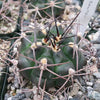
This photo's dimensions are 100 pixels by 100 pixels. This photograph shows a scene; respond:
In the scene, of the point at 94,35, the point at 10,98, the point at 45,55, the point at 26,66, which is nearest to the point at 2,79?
the point at 10,98

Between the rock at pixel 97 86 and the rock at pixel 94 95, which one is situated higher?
the rock at pixel 97 86

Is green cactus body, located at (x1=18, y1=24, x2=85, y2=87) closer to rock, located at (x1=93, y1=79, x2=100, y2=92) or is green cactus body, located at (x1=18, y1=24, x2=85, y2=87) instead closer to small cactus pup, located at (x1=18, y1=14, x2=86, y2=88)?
small cactus pup, located at (x1=18, y1=14, x2=86, y2=88)

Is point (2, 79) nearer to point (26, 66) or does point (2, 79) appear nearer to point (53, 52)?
point (26, 66)

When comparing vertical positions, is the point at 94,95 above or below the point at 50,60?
below

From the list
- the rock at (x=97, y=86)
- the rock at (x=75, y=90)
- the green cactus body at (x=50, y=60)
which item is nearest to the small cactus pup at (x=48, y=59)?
the green cactus body at (x=50, y=60)

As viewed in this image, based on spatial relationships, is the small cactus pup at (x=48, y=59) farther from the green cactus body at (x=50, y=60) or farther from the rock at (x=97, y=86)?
the rock at (x=97, y=86)

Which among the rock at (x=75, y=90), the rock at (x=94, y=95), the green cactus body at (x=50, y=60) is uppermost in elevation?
the green cactus body at (x=50, y=60)

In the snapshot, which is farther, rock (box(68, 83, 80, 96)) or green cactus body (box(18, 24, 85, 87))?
rock (box(68, 83, 80, 96))

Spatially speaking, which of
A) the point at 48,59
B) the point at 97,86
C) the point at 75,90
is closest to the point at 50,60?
the point at 48,59

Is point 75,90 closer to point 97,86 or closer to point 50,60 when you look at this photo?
point 97,86

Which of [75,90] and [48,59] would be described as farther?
[75,90]

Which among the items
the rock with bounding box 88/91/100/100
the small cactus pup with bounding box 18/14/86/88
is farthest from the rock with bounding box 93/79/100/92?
the small cactus pup with bounding box 18/14/86/88
